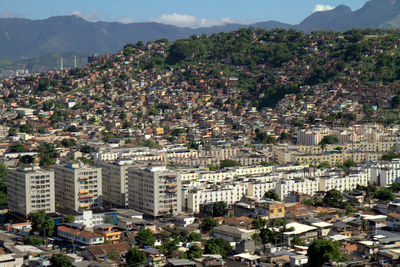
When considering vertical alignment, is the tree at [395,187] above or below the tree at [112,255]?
above

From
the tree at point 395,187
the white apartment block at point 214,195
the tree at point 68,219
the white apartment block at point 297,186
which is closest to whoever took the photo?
the tree at point 68,219

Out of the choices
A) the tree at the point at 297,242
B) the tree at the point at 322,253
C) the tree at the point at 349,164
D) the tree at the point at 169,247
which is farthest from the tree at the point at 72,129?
the tree at the point at 322,253

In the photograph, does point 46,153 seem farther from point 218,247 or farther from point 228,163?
point 218,247

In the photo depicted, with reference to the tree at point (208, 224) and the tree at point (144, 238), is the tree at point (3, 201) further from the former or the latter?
the tree at point (208, 224)

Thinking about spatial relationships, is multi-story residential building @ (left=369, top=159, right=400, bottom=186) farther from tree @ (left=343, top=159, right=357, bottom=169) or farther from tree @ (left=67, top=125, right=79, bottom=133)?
tree @ (left=67, top=125, right=79, bottom=133)

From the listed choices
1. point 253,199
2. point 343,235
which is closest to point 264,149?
point 253,199

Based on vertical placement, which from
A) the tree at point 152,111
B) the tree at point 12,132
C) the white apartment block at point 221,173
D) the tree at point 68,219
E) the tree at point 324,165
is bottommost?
the tree at point 68,219

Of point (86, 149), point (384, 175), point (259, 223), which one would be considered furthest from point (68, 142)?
point (259, 223)

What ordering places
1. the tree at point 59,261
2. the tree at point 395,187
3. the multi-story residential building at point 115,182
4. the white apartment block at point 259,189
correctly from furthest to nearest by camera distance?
the tree at point 395,187, the white apartment block at point 259,189, the multi-story residential building at point 115,182, the tree at point 59,261
